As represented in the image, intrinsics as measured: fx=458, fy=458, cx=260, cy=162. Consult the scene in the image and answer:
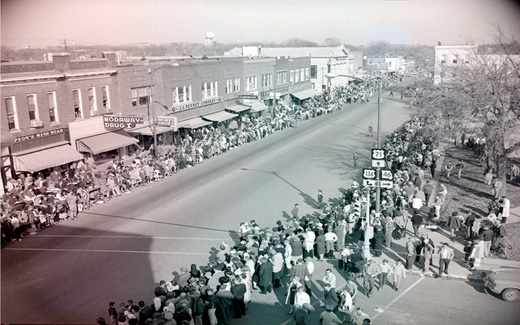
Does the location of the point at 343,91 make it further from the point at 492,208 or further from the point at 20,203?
the point at 20,203

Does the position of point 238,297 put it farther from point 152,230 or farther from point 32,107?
point 32,107

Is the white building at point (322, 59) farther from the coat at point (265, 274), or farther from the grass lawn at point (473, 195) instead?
the coat at point (265, 274)

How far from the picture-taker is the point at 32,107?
79.7 ft

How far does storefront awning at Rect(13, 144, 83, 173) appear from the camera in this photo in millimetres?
23188

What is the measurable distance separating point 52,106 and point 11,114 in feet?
8.93

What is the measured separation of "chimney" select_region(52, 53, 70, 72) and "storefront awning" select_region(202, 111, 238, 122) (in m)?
14.2

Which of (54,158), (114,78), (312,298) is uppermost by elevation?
(114,78)

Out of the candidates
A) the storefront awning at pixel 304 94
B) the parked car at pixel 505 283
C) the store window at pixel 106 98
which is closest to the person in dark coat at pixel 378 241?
the parked car at pixel 505 283

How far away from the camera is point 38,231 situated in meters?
18.6

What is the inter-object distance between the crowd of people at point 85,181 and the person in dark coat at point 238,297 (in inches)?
396

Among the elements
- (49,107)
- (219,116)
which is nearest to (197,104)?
(219,116)

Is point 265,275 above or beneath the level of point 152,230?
above

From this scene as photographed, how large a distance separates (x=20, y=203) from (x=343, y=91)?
5584 cm

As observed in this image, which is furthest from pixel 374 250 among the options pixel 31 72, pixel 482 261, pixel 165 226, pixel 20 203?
pixel 31 72
